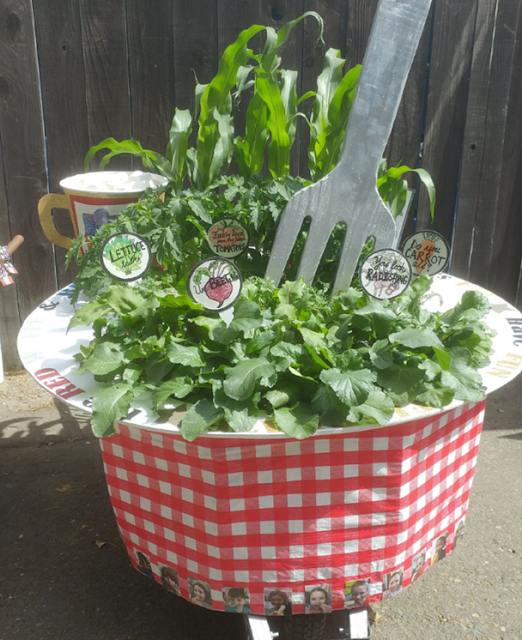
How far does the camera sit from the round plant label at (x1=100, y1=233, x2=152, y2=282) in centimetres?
130

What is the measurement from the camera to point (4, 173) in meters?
2.59

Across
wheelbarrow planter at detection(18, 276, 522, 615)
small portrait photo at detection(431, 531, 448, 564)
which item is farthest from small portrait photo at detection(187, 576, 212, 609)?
small portrait photo at detection(431, 531, 448, 564)

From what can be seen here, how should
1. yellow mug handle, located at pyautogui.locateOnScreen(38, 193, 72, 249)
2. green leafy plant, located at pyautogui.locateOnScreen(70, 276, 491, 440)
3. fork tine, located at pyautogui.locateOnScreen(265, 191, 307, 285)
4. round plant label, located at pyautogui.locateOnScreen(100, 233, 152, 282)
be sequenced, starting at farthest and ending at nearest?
yellow mug handle, located at pyautogui.locateOnScreen(38, 193, 72, 249) → fork tine, located at pyautogui.locateOnScreen(265, 191, 307, 285) → round plant label, located at pyautogui.locateOnScreen(100, 233, 152, 282) → green leafy plant, located at pyautogui.locateOnScreen(70, 276, 491, 440)

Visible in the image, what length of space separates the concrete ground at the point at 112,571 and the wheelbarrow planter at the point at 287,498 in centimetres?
33

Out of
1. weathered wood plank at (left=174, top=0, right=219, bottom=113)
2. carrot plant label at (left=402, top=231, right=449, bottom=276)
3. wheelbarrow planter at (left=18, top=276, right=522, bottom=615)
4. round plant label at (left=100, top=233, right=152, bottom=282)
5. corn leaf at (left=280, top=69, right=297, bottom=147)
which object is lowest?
wheelbarrow planter at (left=18, top=276, right=522, bottom=615)

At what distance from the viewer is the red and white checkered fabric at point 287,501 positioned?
1.12 metres

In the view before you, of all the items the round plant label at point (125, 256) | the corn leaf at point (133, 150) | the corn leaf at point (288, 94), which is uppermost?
the corn leaf at point (288, 94)

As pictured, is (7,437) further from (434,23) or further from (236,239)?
(434,23)

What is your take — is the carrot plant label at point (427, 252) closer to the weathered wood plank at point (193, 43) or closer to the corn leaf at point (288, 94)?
the corn leaf at point (288, 94)

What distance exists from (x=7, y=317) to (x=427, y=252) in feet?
6.64

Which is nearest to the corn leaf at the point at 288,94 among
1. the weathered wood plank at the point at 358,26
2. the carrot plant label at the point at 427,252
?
the carrot plant label at the point at 427,252

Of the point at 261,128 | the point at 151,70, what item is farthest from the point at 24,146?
the point at 261,128

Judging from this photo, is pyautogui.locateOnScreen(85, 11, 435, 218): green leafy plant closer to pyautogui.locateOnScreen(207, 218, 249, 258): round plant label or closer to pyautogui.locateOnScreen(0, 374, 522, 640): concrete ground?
pyautogui.locateOnScreen(207, 218, 249, 258): round plant label

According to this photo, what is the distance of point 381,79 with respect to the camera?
1.40 m
